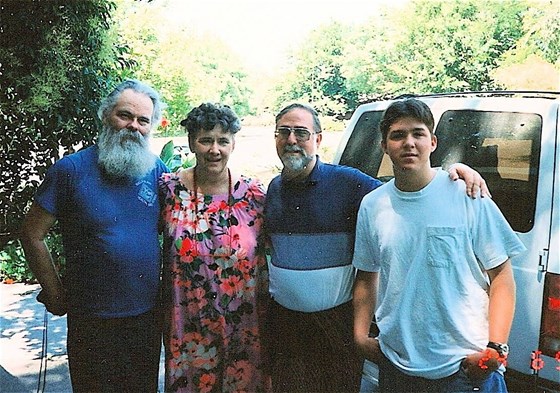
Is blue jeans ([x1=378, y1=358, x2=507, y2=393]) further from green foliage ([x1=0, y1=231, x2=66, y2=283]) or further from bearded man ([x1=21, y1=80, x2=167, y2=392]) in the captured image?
green foliage ([x1=0, y1=231, x2=66, y2=283])

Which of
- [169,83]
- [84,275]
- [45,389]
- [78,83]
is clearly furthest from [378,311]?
[45,389]

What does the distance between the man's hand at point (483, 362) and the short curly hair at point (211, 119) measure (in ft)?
3.38

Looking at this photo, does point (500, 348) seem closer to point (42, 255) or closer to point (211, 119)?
point (211, 119)

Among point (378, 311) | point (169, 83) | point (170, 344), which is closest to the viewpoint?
point (378, 311)

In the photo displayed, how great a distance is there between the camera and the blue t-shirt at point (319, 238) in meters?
1.69

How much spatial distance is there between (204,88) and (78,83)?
0.61 meters

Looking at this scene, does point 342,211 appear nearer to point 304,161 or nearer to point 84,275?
point 304,161

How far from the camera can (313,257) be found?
1.69m

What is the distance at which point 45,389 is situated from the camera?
2.95m

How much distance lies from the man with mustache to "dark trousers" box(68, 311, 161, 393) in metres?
0.49

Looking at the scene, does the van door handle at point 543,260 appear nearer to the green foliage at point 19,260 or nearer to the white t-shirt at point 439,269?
the white t-shirt at point 439,269

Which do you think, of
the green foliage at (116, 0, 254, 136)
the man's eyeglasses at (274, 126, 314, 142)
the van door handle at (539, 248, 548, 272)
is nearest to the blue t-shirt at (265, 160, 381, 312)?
the man's eyeglasses at (274, 126, 314, 142)

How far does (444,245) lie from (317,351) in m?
0.62

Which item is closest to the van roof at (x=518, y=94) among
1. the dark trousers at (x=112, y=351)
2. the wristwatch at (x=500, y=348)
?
the wristwatch at (x=500, y=348)
